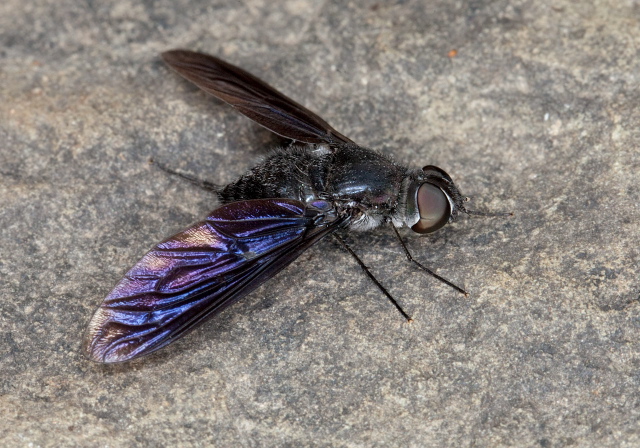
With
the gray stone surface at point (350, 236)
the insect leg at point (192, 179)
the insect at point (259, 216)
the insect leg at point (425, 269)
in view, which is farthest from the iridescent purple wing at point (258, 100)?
the insect leg at point (425, 269)

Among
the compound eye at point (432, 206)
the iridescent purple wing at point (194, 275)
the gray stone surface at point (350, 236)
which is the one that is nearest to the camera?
the iridescent purple wing at point (194, 275)

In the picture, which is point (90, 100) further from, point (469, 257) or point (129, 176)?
point (469, 257)

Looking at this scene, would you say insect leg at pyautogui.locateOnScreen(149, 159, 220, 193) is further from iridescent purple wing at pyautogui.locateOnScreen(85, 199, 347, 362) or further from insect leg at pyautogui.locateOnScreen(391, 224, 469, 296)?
insect leg at pyautogui.locateOnScreen(391, 224, 469, 296)

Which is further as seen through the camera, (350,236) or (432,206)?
(350,236)

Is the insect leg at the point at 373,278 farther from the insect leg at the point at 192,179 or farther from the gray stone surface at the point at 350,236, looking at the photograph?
the insect leg at the point at 192,179

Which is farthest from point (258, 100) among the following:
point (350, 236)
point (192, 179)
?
point (350, 236)

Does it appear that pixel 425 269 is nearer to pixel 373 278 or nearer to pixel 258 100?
pixel 373 278

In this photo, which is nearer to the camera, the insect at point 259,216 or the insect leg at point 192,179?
the insect at point 259,216

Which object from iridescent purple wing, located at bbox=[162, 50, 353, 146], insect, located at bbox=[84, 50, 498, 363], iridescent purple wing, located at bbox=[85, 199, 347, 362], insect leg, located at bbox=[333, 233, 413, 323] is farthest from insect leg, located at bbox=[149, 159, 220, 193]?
insect leg, located at bbox=[333, 233, 413, 323]
